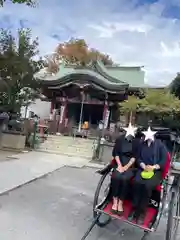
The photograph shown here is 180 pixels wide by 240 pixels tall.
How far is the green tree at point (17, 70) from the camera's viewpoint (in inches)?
641

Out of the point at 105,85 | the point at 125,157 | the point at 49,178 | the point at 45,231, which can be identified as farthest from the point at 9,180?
the point at 105,85

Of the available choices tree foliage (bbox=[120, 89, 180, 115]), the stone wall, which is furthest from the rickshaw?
tree foliage (bbox=[120, 89, 180, 115])

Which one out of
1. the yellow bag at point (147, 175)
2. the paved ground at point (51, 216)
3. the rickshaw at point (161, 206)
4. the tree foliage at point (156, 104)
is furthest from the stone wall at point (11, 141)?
the yellow bag at point (147, 175)

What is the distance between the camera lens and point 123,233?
15.1ft

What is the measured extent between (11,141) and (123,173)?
10.9 m

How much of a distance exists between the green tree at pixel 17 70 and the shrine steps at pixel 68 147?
271 centimetres

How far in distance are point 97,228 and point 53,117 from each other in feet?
64.4

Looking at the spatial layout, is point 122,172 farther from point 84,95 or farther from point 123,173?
point 84,95

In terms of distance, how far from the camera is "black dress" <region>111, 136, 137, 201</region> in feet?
13.5

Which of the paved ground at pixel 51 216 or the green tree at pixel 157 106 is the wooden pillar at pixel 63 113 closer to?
the green tree at pixel 157 106

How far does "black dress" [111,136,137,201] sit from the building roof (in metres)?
15.8

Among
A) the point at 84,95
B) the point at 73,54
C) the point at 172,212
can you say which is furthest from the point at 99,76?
the point at 172,212

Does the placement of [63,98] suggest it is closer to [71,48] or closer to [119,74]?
[119,74]

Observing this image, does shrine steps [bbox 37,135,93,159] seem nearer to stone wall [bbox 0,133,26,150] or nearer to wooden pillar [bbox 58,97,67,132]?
stone wall [bbox 0,133,26,150]
